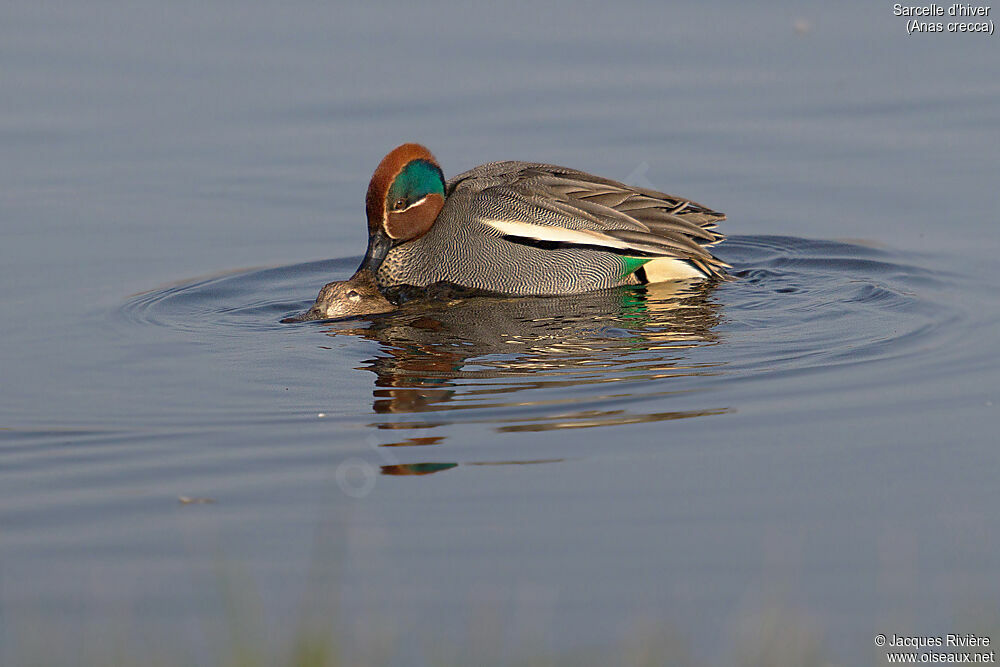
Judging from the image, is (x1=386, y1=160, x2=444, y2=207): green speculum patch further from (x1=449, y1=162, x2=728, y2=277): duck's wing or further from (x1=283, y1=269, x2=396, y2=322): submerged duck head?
(x1=283, y1=269, x2=396, y2=322): submerged duck head

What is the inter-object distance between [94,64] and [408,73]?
9.41ft

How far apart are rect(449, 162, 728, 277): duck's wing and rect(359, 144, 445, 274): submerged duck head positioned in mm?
246

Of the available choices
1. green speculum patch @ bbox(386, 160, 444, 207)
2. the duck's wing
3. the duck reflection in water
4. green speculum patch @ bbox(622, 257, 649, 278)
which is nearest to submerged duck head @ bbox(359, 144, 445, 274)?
green speculum patch @ bbox(386, 160, 444, 207)

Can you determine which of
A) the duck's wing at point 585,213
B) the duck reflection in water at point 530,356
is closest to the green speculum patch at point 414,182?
the duck's wing at point 585,213

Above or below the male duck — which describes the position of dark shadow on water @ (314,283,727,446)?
below

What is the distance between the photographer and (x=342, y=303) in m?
8.68

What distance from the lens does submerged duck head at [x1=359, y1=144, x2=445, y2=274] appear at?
9180 millimetres

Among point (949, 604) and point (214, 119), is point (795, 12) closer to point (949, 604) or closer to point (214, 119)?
point (214, 119)

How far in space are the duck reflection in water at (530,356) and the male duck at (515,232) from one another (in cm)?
14

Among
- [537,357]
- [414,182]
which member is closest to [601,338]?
[537,357]

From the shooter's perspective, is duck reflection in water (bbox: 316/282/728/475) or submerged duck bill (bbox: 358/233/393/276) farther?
submerged duck bill (bbox: 358/233/393/276)

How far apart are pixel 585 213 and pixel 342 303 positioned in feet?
5.66

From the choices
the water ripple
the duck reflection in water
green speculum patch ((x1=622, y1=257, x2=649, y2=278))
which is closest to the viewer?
the duck reflection in water

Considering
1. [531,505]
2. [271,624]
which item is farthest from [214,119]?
[271,624]
